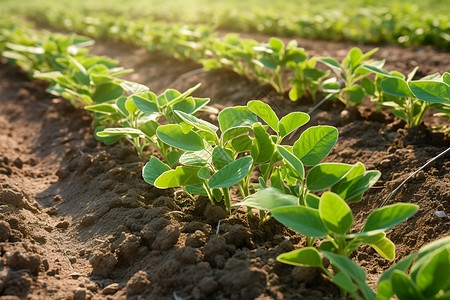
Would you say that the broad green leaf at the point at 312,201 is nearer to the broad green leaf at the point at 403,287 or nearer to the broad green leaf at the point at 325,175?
the broad green leaf at the point at 325,175

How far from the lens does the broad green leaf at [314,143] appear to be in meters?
1.74

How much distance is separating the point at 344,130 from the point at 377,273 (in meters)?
1.22

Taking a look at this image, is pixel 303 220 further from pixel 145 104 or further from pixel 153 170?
pixel 145 104

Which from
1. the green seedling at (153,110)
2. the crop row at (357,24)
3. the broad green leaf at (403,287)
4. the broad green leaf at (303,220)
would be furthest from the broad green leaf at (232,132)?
the crop row at (357,24)

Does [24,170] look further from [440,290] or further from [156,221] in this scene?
[440,290]

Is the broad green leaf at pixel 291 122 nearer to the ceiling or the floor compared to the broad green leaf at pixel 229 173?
nearer to the ceiling

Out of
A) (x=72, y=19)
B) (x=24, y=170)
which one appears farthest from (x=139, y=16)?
(x=24, y=170)

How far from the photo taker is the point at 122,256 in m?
1.86

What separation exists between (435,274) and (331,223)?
35cm

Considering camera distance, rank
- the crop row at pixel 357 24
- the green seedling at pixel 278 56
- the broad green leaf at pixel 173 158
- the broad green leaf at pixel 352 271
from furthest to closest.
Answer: the crop row at pixel 357 24
the green seedling at pixel 278 56
the broad green leaf at pixel 173 158
the broad green leaf at pixel 352 271

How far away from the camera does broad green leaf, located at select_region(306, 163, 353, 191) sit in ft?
5.32

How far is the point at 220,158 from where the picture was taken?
1769mm

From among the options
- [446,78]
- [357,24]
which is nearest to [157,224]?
[446,78]

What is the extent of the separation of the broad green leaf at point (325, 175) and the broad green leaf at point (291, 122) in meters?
0.23
